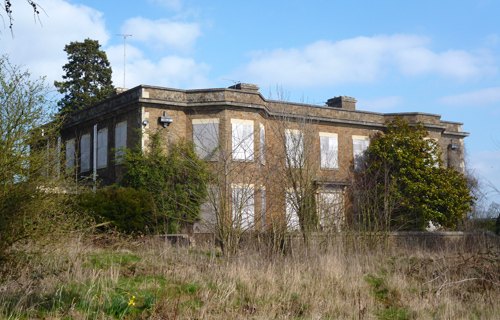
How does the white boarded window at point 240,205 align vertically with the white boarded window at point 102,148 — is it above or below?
below

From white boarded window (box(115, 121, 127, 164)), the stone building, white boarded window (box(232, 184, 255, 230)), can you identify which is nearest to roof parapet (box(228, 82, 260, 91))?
the stone building

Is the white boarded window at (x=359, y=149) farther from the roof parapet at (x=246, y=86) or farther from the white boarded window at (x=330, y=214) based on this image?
the white boarded window at (x=330, y=214)

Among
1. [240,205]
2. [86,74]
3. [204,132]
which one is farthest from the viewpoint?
[86,74]

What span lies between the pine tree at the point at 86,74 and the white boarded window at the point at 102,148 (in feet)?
45.1

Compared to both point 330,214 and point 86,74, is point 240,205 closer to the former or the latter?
point 330,214

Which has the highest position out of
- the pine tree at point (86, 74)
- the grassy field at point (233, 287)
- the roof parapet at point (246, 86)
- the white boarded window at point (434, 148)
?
the pine tree at point (86, 74)

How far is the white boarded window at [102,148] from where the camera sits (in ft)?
75.1

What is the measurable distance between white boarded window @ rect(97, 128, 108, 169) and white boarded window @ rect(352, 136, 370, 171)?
11.4 meters

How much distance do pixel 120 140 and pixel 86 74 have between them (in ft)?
55.7

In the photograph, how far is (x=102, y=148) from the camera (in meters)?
23.2

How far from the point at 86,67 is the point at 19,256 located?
99.9 feet

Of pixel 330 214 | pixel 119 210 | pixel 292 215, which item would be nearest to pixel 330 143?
pixel 330 214

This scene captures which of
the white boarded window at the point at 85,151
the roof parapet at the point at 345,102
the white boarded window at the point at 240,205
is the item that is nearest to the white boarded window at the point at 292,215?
the white boarded window at the point at 240,205

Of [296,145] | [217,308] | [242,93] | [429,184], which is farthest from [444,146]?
[217,308]
